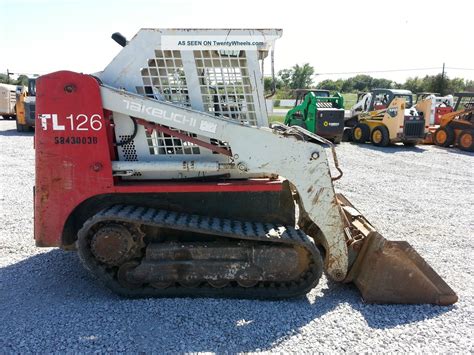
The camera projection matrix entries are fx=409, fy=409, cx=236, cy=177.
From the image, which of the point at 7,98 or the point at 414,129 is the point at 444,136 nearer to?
the point at 414,129

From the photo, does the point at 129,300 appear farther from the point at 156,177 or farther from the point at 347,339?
the point at 347,339

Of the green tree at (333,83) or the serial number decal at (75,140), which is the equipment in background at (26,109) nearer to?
the serial number decal at (75,140)

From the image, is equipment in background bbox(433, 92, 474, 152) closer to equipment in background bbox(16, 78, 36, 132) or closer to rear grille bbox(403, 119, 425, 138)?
rear grille bbox(403, 119, 425, 138)

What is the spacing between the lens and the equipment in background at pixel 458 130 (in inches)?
625

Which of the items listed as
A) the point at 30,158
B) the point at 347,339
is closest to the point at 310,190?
the point at 347,339

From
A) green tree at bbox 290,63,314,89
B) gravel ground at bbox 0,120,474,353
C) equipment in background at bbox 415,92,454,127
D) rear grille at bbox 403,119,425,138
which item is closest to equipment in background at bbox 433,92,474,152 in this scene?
equipment in background at bbox 415,92,454,127

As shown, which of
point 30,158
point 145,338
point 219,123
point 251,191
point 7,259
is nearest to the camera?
point 145,338

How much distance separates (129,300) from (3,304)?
114 centimetres

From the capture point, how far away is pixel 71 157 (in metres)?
3.77

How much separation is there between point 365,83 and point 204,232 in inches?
2677

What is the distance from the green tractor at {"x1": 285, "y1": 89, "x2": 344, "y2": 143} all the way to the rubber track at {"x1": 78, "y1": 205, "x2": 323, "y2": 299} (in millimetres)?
12031

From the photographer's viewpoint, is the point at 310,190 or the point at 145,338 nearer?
the point at 145,338

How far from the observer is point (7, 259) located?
4.79 meters

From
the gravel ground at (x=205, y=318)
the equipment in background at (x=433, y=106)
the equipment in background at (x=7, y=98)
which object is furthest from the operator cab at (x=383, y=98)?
the equipment in background at (x=7, y=98)
